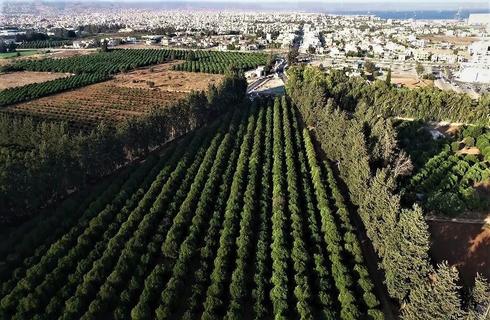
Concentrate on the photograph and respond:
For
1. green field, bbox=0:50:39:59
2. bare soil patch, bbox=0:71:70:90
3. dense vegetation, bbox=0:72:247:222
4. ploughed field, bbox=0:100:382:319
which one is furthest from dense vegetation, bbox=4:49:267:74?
ploughed field, bbox=0:100:382:319

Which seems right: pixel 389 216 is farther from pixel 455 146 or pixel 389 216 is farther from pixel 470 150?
pixel 470 150

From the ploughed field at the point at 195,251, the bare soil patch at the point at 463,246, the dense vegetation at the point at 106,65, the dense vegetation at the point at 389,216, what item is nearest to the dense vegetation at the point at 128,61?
the dense vegetation at the point at 106,65

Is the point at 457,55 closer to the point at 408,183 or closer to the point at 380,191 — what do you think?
the point at 408,183

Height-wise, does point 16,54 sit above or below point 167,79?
above

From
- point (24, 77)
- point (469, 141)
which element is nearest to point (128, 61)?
point (24, 77)

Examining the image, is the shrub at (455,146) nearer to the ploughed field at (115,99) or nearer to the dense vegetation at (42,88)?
the ploughed field at (115,99)

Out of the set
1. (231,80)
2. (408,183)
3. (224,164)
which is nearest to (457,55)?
(231,80)
